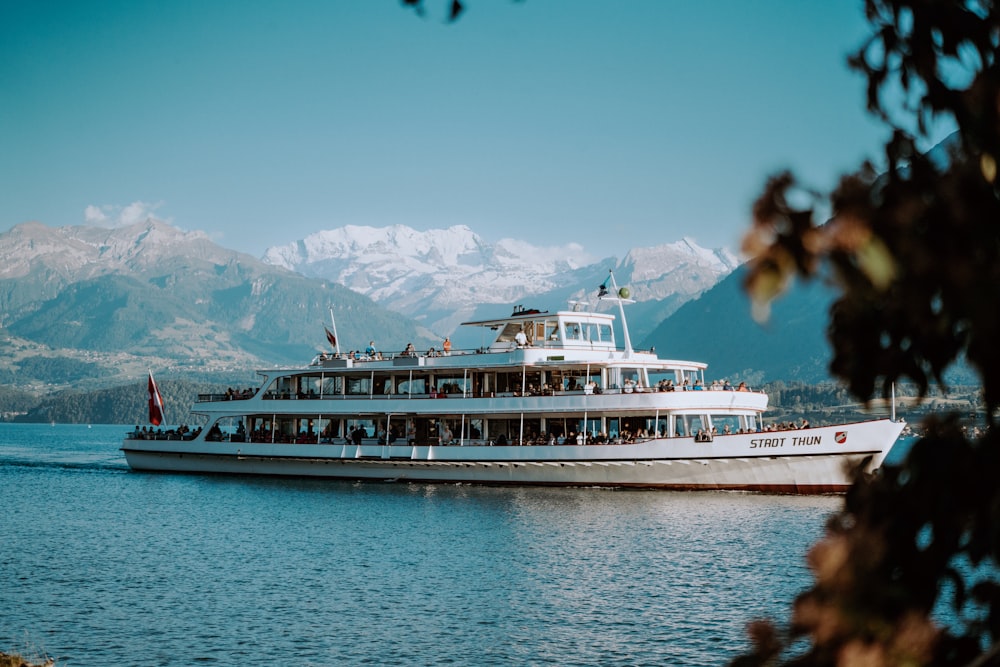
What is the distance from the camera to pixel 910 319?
4.59m

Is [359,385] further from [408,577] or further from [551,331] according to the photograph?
[408,577]

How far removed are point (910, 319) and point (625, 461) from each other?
4401 cm

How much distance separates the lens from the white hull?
146 feet

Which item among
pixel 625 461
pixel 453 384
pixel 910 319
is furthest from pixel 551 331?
pixel 910 319

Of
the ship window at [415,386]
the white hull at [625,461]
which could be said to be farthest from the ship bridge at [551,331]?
the white hull at [625,461]

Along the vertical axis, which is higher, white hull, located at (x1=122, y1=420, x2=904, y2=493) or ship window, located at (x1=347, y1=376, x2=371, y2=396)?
ship window, located at (x1=347, y1=376, x2=371, y2=396)

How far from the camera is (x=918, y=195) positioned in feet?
16.0

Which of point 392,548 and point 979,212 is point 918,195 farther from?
point 392,548

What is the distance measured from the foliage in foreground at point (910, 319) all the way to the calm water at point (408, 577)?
15582 mm

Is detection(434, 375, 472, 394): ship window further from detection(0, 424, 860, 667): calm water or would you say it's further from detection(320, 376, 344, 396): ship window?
detection(0, 424, 860, 667): calm water

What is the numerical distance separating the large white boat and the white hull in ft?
0.20

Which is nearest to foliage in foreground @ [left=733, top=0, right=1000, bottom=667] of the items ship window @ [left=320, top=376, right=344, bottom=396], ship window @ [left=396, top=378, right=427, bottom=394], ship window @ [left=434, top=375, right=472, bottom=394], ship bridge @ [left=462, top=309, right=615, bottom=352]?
ship bridge @ [left=462, top=309, right=615, bottom=352]

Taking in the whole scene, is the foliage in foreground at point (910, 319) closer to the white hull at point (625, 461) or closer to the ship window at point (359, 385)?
the white hull at point (625, 461)

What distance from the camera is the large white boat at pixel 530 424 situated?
46125mm
